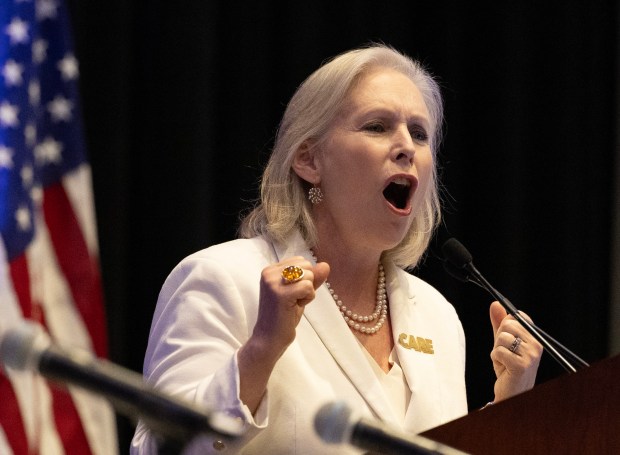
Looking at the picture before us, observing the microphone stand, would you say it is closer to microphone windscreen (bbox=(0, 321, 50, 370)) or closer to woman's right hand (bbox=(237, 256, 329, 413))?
woman's right hand (bbox=(237, 256, 329, 413))

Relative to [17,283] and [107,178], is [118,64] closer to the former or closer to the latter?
[107,178]

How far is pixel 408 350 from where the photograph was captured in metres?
2.14

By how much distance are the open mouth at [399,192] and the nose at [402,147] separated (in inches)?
1.7

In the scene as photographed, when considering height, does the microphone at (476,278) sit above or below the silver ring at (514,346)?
above

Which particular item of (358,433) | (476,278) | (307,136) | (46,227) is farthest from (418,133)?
(358,433)

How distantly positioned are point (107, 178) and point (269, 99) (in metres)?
0.71

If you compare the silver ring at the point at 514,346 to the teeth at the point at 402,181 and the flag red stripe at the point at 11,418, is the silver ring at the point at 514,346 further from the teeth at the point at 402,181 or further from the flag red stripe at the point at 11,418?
the flag red stripe at the point at 11,418

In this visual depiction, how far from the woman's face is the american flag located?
0.62 meters

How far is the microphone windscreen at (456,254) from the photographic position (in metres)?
2.16

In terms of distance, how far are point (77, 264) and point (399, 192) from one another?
2.60 feet

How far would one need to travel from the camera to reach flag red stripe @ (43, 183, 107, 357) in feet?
7.90

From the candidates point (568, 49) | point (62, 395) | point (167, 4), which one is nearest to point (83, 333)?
point (62, 395)

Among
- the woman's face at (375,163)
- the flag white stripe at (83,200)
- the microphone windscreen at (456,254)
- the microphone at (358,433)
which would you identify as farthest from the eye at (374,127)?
the microphone at (358,433)

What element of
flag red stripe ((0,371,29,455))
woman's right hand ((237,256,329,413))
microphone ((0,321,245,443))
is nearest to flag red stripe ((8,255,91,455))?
flag red stripe ((0,371,29,455))
